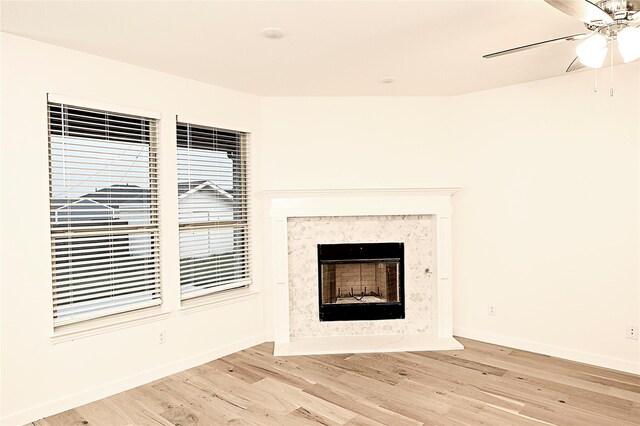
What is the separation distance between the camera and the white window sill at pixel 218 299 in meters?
3.95

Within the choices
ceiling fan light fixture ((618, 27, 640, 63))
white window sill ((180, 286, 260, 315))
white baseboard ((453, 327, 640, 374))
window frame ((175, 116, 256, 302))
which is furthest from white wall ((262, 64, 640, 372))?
ceiling fan light fixture ((618, 27, 640, 63))

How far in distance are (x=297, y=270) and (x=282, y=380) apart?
125cm

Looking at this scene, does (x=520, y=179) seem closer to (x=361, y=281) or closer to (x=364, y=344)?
(x=361, y=281)

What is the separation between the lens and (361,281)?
4711 mm

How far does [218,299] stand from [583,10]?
138 inches

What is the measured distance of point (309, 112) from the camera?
455 centimetres

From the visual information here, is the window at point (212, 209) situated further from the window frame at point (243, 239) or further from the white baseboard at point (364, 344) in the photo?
the white baseboard at point (364, 344)

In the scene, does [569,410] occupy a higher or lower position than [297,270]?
lower

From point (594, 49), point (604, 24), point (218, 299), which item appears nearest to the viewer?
point (594, 49)

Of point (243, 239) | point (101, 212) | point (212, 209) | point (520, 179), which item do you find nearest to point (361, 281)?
point (243, 239)

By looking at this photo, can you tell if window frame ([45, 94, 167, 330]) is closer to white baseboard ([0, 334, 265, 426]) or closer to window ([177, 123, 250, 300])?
window ([177, 123, 250, 300])

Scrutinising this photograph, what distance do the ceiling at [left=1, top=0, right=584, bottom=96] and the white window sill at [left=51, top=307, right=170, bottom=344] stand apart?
1999 mm

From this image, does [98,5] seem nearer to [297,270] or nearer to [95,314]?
[95,314]

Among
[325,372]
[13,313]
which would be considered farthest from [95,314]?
[325,372]
